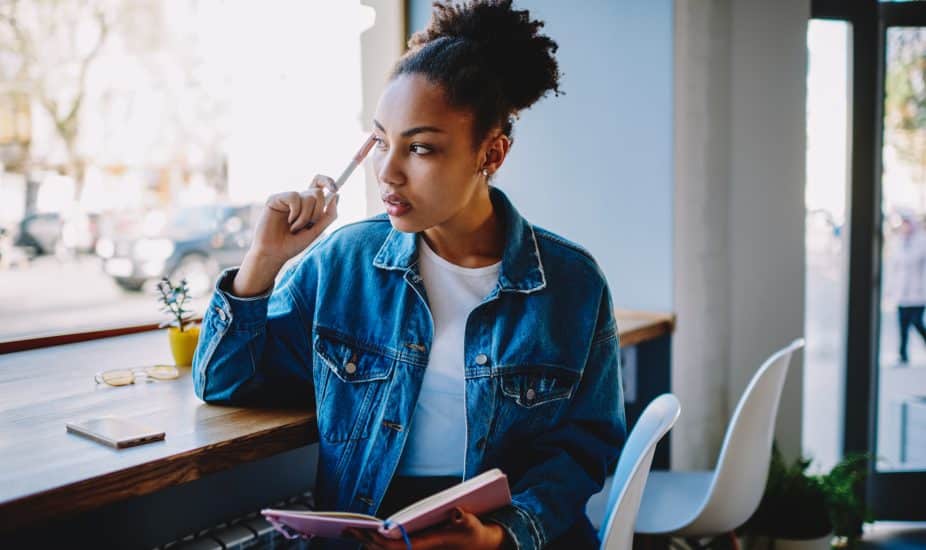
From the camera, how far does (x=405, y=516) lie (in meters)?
1.01

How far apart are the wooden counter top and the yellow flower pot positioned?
0.05m

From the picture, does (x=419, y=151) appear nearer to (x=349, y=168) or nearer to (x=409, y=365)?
(x=349, y=168)

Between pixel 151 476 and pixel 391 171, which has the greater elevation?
pixel 391 171

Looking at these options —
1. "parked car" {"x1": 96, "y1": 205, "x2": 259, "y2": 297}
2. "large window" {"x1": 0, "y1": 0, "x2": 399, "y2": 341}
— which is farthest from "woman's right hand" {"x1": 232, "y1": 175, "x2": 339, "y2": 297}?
"parked car" {"x1": 96, "y1": 205, "x2": 259, "y2": 297}

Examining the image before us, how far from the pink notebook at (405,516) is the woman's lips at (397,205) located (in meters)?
0.43

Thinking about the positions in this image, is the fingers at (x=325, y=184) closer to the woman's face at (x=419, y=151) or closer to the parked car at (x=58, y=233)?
the woman's face at (x=419, y=151)

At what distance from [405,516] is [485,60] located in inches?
28.4

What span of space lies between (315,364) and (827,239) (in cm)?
248

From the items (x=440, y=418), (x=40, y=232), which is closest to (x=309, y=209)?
(x=440, y=418)

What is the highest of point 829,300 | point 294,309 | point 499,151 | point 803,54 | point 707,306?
point 803,54

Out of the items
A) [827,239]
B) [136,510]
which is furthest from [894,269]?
[136,510]

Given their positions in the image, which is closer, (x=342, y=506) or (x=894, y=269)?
(x=342, y=506)

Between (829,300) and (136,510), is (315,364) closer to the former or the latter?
(136,510)

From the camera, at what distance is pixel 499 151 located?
1350mm
